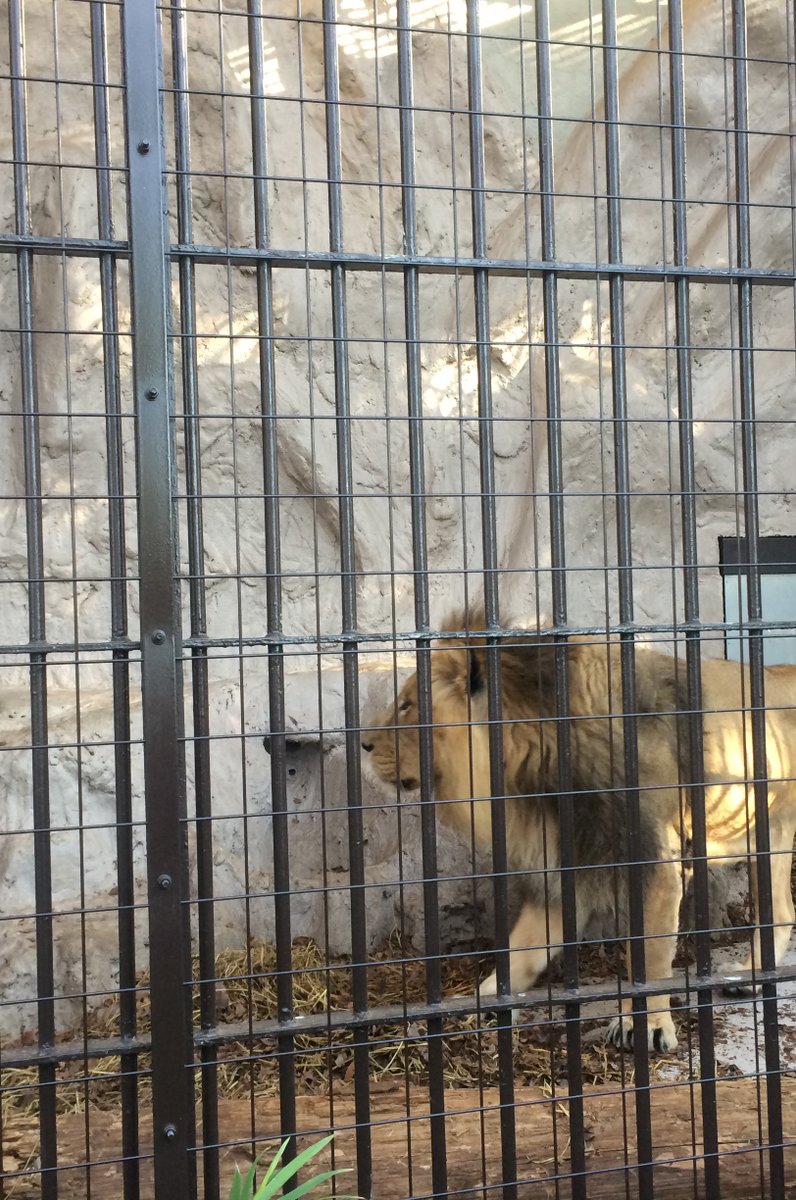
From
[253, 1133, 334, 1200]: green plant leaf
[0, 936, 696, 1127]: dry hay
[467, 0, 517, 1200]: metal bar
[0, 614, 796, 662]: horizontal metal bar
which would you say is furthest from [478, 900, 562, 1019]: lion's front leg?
[253, 1133, 334, 1200]: green plant leaf

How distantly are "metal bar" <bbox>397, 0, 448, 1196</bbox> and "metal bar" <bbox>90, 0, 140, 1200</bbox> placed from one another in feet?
2.34

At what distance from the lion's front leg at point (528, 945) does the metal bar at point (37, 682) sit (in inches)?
86.5

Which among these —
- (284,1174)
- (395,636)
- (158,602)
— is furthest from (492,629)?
(284,1174)

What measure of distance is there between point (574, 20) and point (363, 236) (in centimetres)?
186

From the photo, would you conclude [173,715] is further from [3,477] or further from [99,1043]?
[3,477]

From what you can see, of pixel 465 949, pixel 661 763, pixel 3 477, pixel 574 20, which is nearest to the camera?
pixel 661 763

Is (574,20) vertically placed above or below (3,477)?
above

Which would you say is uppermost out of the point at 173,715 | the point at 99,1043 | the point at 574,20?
the point at 574,20

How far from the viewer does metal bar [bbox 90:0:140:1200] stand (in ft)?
8.46

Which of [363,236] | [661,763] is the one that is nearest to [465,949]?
[661,763]

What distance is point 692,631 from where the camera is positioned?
297cm

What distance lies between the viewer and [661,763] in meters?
4.27

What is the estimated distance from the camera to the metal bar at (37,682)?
8.30ft

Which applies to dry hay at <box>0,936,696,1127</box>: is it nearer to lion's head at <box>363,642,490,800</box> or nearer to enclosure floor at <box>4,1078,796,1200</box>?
enclosure floor at <box>4,1078,796,1200</box>
